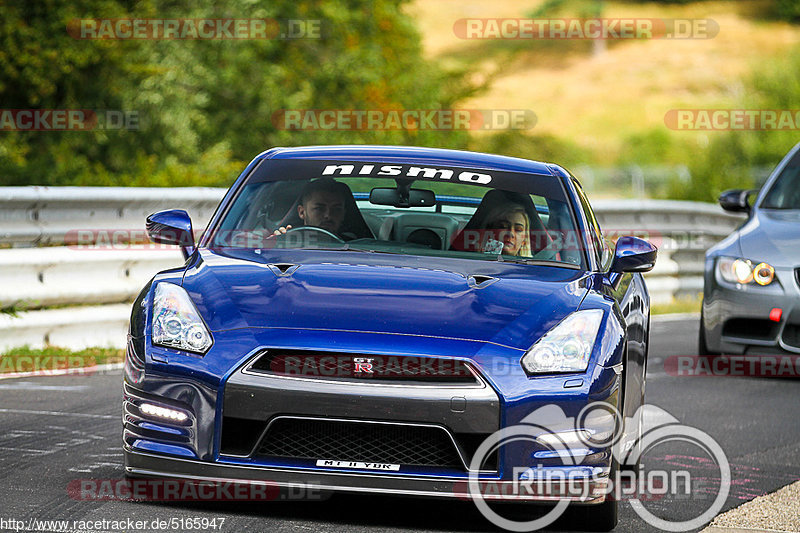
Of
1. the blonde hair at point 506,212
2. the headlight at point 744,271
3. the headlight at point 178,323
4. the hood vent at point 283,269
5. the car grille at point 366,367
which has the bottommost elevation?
the headlight at point 744,271

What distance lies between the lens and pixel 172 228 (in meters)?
6.35

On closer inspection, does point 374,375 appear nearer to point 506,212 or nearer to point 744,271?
point 506,212

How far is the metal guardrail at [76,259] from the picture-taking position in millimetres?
9406

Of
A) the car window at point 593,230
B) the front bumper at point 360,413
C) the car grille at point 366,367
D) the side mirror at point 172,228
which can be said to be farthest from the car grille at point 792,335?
the car grille at point 366,367

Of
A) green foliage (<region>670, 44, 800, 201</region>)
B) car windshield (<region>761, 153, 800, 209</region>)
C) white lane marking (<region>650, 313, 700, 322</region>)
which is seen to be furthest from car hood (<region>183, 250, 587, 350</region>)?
green foliage (<region>670, 44, 800, 201</region>)

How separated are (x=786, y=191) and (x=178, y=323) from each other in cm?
700

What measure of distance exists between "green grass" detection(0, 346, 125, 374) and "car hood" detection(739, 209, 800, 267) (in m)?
4.45

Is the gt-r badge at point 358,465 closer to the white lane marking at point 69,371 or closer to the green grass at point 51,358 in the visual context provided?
the white lane marking at point 69,371

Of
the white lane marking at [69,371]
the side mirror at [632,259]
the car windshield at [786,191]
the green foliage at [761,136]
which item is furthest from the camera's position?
the green foliage at [761,136]

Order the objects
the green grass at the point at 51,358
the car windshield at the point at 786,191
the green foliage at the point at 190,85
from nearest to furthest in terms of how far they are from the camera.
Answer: the green grass at the point at 51,358 → the car windshield at the point at 786,191 → the green foliage at the point at 190,85

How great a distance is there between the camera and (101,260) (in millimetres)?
10094

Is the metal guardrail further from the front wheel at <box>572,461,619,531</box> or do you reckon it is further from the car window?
the front wheel at <box>572,461,619,531</box>

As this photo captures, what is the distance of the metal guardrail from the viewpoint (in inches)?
370

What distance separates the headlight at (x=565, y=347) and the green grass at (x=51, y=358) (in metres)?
4.83
